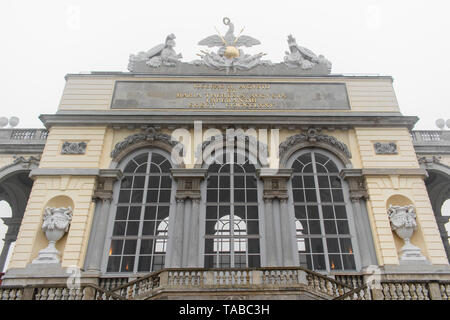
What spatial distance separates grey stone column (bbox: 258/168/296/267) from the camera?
14.3 m

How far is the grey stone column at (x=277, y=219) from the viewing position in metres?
14.3

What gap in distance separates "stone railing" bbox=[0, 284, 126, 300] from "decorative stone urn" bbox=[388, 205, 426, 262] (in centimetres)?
1016

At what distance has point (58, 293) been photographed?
11609mm

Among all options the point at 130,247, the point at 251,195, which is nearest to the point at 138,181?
the point at 130,247

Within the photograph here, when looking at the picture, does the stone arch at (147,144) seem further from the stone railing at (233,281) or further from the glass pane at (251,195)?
the stone railing at (233,281)

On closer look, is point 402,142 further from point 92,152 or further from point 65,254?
point 65,254

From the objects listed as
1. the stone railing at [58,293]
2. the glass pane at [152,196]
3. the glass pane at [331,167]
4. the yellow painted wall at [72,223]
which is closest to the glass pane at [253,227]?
the glass pane at [331,167]

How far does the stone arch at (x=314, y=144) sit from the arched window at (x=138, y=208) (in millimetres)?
5095

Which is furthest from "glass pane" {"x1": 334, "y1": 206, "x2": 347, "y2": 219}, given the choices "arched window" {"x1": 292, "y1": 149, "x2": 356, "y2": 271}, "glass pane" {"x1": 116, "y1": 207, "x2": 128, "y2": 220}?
"glass pane" {"x1": 116, "y1": 207, "x2": 128, "y2": 220}

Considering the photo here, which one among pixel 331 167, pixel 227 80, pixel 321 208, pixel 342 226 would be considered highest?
pixel 227 80

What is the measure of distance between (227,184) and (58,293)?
7608 millimetres

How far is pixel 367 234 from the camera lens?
49.1 feet

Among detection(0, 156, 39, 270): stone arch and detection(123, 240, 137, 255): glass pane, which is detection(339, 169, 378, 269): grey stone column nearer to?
detection(123, 240, 137, 255): glass pane

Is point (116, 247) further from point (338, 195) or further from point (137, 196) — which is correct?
point (338, 195)
